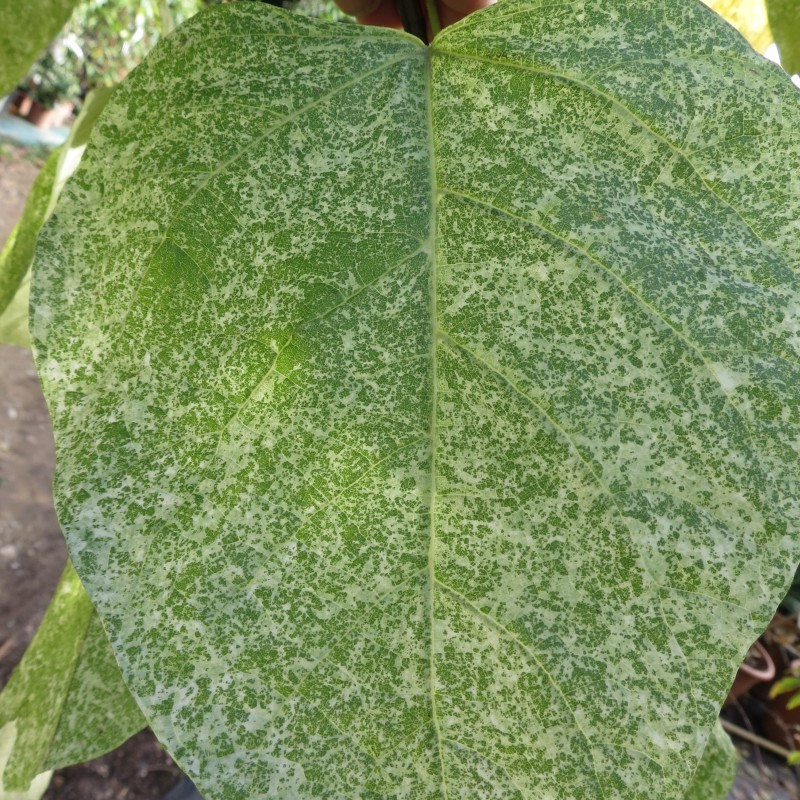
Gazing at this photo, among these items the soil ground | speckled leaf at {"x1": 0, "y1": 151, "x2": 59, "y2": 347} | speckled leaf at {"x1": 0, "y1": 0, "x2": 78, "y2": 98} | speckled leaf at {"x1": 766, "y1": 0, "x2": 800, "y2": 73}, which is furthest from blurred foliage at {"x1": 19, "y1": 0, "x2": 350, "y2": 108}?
speckled leaf at {"x1": 0, "y1": 0, "x2": 78, "y2": 98}

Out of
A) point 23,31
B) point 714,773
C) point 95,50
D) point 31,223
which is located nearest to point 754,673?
point 714,773

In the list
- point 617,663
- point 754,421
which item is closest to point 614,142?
point 754,421

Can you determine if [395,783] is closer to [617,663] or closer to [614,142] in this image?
[617,663]

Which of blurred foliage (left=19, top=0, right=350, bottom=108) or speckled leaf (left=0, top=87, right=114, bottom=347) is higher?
blurred foliage (left=19, top=0, right=350, bottom=108)

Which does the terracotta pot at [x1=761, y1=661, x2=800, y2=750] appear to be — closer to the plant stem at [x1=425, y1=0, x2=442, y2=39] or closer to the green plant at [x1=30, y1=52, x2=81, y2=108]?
the plant stem at [x1=425, y1=0, x2=442, y2=39]

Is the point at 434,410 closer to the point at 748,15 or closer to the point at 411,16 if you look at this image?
the point at 411,16

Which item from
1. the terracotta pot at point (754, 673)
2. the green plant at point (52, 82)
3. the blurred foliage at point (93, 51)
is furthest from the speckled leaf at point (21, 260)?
the green plant at point (52, 82)
